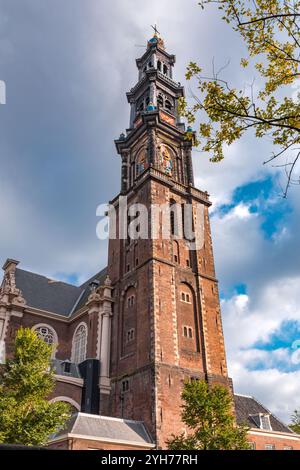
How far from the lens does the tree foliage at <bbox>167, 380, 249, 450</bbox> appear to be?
69.7ft

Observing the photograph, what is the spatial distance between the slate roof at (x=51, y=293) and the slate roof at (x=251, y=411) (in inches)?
689

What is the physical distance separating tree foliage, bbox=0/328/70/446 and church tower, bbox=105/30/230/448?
29.5 feet

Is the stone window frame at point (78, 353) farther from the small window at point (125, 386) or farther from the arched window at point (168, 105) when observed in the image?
the arched window at point (168, 105)

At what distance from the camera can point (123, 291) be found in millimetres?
35906

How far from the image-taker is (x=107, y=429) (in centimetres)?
2489

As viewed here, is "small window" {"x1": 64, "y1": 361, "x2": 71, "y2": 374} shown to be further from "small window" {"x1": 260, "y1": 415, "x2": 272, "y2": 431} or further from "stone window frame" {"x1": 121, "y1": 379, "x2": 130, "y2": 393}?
"small window" {"x1": 260, "y1": 415, "x2": 272, "y2": 431}

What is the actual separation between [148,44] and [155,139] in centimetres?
1945

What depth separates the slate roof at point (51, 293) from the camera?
42.9 metres

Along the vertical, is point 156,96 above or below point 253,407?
above

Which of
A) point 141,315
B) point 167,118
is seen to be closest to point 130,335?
point 141,315

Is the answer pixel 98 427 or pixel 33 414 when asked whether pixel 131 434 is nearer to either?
pixel 98 427
